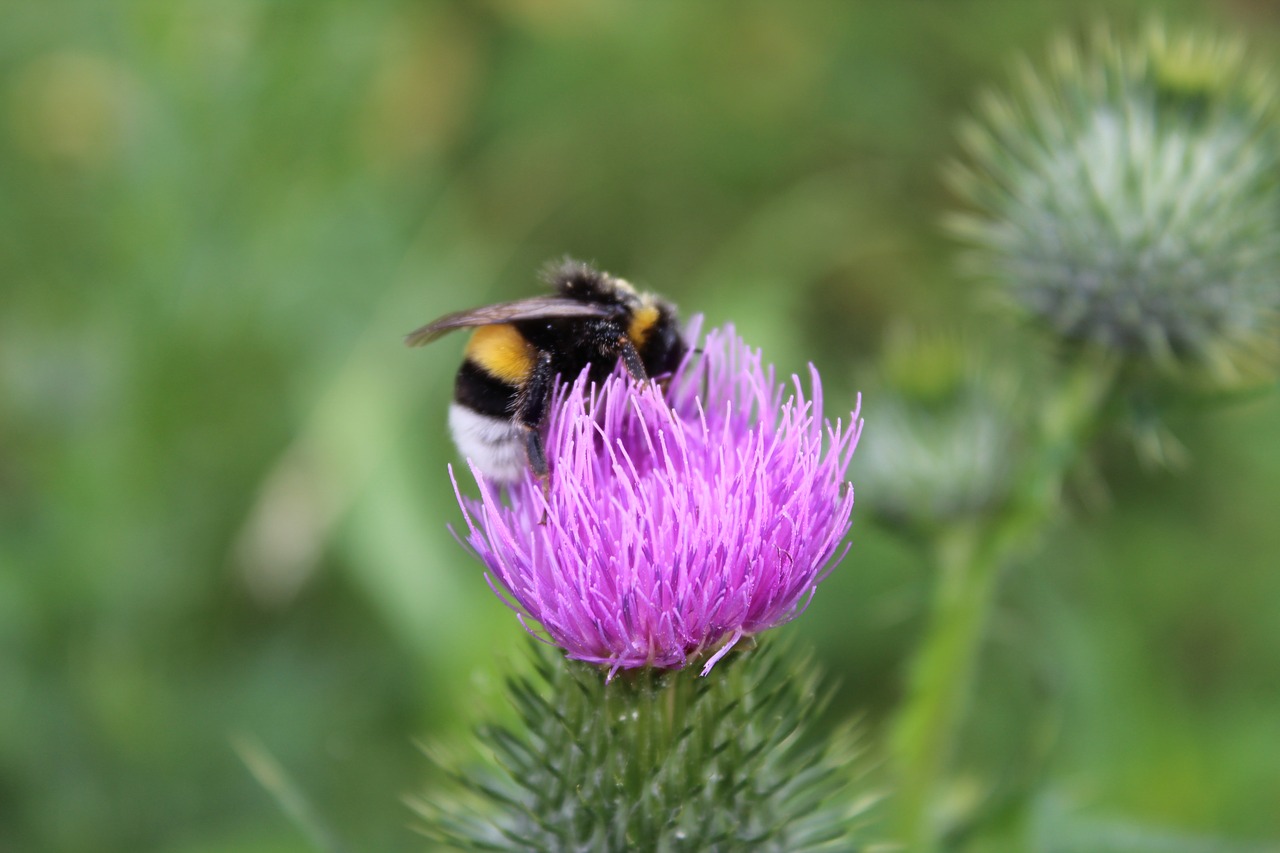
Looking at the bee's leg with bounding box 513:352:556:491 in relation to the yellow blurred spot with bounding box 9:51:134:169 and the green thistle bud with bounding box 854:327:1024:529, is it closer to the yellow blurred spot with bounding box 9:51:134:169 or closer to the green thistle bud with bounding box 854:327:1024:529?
the green thistle bud with bounding box 854:327:1024:529

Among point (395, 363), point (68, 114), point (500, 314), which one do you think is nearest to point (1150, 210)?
point (500, 314)

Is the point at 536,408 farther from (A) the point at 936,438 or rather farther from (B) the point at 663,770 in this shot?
(A) the point at 936,438

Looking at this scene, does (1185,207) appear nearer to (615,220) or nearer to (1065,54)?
(1065,54)

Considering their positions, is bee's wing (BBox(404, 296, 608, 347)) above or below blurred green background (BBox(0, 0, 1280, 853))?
below

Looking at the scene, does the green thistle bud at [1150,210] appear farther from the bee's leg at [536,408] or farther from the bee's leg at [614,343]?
the bee's leg at [536,408]

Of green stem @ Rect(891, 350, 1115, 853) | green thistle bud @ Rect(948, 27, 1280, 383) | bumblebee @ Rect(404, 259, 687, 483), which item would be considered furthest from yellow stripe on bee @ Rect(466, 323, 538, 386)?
green thistle bud @ Rect(948, 27, 1280, 383)

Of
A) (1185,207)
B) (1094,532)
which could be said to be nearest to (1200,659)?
(1094,532)

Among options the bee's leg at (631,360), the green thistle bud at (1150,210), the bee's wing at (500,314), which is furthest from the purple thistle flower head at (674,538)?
the green thistle bud at (1150,210)
